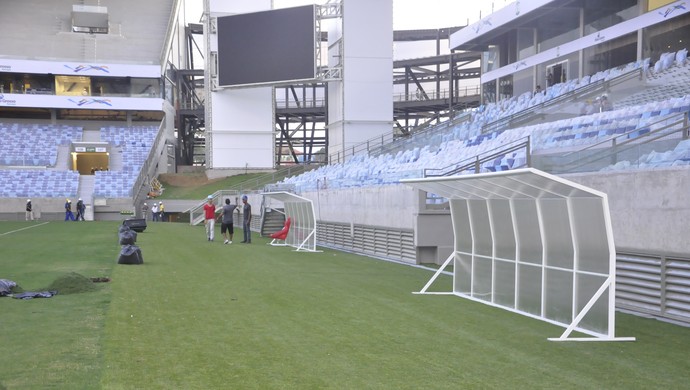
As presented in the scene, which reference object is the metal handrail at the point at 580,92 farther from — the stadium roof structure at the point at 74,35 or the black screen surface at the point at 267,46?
the stadium roof structure at the point at 74,35

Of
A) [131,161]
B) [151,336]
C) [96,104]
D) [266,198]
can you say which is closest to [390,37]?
[266,198]

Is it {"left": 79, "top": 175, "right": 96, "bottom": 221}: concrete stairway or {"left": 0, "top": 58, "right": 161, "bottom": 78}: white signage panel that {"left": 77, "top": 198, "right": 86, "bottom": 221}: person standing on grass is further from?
{"left": 0, "top": 58, "right": 161, "bottom": 78}: white signage panel

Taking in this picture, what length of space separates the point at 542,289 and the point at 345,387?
4860 millimetres

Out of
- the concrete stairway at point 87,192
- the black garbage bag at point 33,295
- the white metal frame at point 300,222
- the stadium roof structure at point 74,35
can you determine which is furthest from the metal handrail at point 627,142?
the stadium roof structure at point 74,35

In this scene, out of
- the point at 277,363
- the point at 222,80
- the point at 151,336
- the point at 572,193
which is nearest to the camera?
the point at 277,363

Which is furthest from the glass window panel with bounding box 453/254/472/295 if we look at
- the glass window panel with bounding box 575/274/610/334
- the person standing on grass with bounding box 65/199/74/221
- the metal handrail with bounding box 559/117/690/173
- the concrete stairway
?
the concrete stairway

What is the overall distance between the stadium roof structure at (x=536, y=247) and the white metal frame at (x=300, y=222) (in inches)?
462

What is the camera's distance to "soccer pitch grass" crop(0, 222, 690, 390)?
711 cm

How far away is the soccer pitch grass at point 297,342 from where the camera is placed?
7.11 metres

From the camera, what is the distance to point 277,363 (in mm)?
7750

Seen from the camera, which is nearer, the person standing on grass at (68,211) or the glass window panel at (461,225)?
the glass window panel at (461,225)

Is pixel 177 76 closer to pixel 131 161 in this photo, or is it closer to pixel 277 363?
pixel 131 161

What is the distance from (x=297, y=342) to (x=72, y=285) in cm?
609

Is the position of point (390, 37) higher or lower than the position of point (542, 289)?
higher
